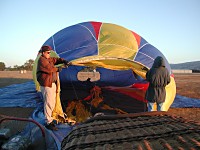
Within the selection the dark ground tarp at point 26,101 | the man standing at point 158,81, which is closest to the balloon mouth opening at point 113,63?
the man standing at point 158,81

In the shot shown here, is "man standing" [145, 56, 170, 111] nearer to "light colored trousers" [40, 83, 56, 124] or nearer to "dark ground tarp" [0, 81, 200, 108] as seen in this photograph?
"light colored trousers" [40, 83, 56, 124]

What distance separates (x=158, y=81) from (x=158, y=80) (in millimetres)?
19

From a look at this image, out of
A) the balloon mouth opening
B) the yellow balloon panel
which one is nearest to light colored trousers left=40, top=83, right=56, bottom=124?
the balloon mouth opening

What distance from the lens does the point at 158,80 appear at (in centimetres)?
469

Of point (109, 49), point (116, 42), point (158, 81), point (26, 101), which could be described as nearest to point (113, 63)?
point (116, 42)

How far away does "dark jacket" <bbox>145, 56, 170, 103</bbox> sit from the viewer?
4672 millimetres

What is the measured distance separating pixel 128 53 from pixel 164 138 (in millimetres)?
5485

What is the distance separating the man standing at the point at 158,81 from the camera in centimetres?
467

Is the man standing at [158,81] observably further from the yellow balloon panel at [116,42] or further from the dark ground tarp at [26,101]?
the dark ground tarp at [26,101]

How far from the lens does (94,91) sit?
27.0 ft

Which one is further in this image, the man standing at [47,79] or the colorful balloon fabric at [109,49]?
the colorful balloon fabric at [109,49]

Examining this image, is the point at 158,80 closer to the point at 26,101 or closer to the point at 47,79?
the point at 47,79

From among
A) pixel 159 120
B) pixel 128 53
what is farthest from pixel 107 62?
pixel 159 120

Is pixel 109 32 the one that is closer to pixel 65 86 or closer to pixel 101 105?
pixel 101 105
